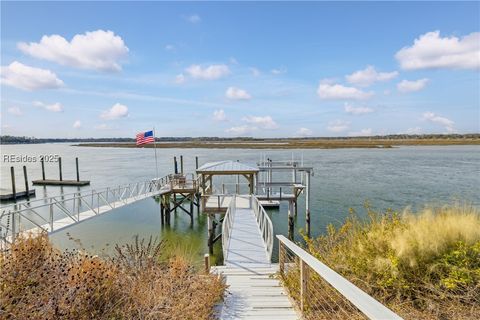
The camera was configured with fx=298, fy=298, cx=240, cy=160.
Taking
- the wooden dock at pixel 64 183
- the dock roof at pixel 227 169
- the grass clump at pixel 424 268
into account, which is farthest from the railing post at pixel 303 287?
the wooden dock at pixel 64 183

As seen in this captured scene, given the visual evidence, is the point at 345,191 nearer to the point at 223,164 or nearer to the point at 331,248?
A: the point at 223,164

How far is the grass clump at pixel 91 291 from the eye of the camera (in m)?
3.06

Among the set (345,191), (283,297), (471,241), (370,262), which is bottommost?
(345,191)

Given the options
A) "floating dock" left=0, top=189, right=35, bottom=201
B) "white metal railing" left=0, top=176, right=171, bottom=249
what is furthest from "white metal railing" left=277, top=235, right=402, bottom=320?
"floating dock" left=0, top=189, right=35, bottom=201

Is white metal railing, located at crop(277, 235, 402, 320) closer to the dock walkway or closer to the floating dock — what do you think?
the dock walkway

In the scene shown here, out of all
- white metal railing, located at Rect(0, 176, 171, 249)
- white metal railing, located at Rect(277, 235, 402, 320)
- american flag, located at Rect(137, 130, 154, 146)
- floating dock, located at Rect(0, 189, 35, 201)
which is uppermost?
american flag, located at Rect(137, 130, 154, 146)

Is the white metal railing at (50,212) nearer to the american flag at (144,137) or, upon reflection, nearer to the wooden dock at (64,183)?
→ the american flag at (144,137)

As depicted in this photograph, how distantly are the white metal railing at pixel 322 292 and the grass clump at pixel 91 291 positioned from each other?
1.15 meters

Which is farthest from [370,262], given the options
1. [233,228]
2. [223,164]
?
[223,164]

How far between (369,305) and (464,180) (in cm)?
3355

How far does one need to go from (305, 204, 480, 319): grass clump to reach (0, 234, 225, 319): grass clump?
7.01 feet

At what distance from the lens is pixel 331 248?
5223 millimetres

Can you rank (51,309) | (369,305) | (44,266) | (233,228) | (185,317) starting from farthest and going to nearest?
(233,228), (44,266), (185,317), (51,309), (369,305)

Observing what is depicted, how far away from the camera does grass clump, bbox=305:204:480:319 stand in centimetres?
365
